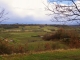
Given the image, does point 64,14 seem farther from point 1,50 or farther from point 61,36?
point 61,36

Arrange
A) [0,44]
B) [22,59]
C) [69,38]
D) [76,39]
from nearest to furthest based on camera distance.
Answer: [22,59] < [0,44] < [76,39] < [69,38]

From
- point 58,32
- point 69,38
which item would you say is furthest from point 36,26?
point 69,38

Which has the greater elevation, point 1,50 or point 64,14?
point 64,14

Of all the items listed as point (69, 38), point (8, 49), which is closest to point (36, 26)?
point (69, 38)

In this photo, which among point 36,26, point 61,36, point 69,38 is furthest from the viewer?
point 36,26

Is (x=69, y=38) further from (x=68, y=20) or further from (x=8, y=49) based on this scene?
(x=68, y=20)

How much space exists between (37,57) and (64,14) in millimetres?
3541

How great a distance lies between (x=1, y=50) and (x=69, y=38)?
2333 centimetres

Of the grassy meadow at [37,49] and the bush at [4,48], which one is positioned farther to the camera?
the bush at [4,48]

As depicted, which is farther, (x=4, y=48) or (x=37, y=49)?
(x=37, y=49)

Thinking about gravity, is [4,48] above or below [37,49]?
above

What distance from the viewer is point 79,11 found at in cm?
1683

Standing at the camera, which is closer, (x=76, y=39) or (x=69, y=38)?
(x=76, y=39)

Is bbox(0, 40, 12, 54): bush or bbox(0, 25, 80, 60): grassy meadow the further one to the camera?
bbox(0, 40, 12, 54): bush
